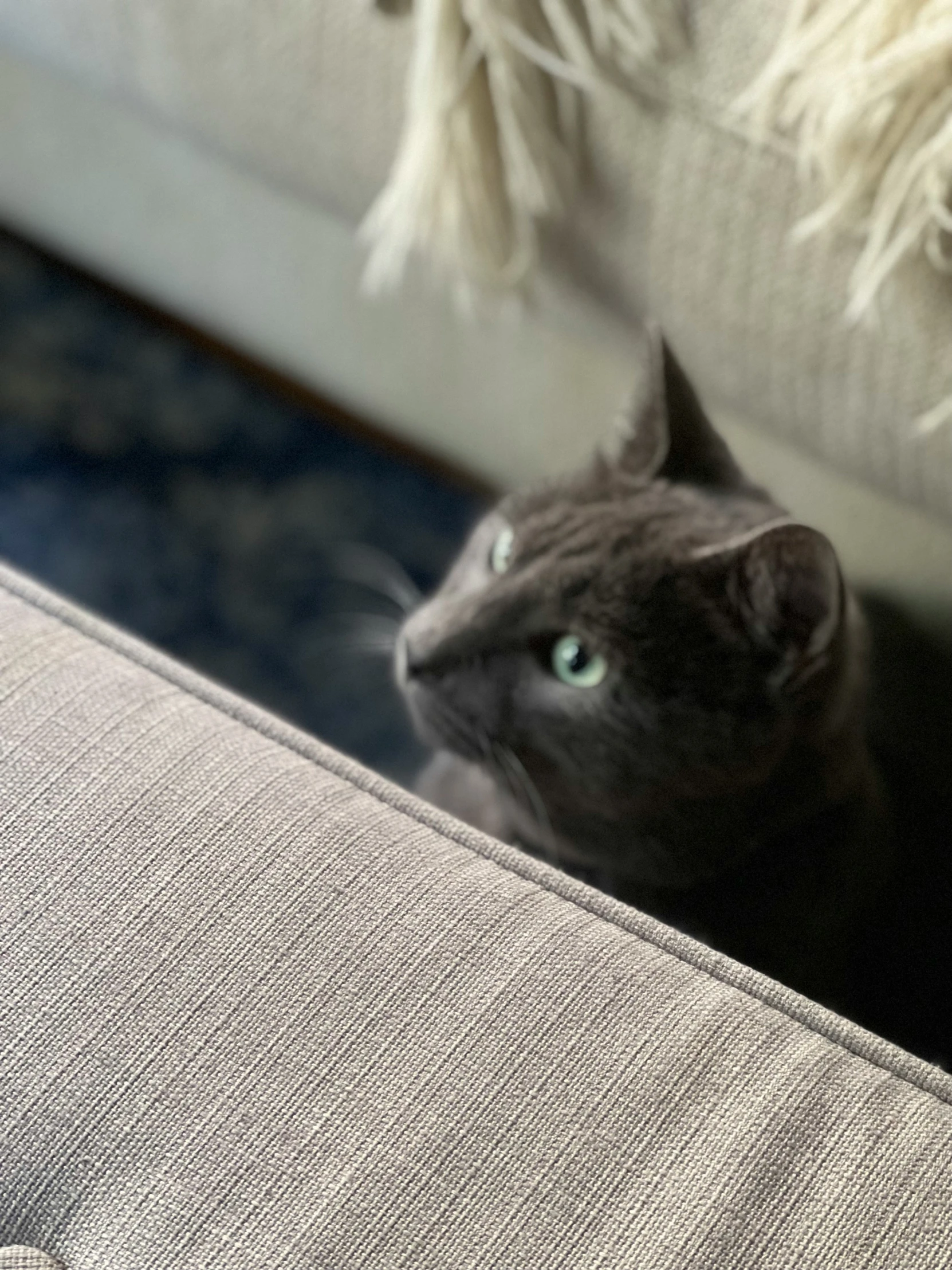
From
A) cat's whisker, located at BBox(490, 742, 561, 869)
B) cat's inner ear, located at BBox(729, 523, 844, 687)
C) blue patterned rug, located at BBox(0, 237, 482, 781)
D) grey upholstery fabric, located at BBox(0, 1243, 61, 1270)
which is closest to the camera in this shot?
grey upholstery fabric, located at BBox(0, 1243, 61, 1270)

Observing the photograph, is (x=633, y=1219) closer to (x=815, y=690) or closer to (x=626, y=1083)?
(x=626, y=1083)

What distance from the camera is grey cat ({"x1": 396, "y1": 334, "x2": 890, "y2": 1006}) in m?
0.65

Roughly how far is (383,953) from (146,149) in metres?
1.02

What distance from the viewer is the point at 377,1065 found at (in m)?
0.40

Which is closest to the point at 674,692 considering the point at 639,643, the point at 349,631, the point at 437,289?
the point at 639,643

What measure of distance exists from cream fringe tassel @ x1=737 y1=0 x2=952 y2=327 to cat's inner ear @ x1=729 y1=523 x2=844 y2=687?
0.22 m

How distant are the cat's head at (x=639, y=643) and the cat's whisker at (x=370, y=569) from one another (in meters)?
0.52

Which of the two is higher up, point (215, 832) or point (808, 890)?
point (215, 832)

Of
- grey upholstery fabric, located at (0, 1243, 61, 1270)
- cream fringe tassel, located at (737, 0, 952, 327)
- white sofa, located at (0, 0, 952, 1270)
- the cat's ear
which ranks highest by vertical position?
cream fringe tassel, located at (737, 0, 952, 327)

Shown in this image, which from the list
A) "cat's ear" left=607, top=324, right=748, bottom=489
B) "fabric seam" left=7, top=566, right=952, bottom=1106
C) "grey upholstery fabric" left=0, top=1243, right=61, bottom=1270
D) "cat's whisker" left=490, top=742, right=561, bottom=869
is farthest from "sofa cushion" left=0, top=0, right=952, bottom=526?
"grey upholstery fabric" left=0, top=1243, right=61, bottom=1270

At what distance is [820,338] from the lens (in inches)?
31.6

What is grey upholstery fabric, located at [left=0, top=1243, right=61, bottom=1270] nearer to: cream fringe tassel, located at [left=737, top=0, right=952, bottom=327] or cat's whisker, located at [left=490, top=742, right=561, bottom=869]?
cat's whisker, located at [left=490, top=742, right=561, bottom=869]

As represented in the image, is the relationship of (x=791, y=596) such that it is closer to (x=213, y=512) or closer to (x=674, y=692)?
(x=674, y=692)

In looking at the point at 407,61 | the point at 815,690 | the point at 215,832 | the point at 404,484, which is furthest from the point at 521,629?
the point at 404,484
